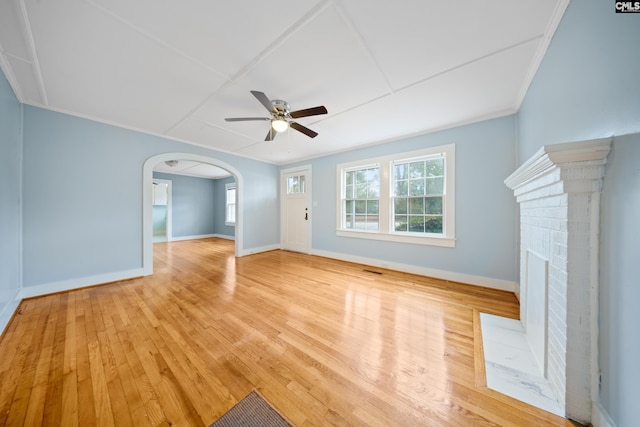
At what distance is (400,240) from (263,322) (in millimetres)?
2677

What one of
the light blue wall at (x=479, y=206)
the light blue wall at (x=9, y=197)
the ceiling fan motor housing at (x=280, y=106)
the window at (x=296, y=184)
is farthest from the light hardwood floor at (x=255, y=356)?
the window at (x=296, y=184)

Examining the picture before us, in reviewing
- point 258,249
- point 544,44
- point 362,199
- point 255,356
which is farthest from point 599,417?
point 258,249

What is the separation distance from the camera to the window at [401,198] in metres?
3.25

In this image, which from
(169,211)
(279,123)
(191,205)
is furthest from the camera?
(191,205)

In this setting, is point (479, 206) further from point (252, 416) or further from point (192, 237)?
point (192, 237)

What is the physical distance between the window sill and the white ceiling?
1852 millimetres

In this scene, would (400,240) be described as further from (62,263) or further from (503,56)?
(62,263)

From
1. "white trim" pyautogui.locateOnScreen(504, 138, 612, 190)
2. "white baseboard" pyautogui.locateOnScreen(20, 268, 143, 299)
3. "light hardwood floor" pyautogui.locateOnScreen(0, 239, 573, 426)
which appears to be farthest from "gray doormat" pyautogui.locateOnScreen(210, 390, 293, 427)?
"white baseboard" pyautogui.locateOnScreen(20, 268, 143, 299)

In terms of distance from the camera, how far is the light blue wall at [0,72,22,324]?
1979mm

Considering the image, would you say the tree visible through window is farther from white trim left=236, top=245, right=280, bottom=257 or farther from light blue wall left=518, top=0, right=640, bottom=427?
white trim left=236, top=245, right=280, bottom=257

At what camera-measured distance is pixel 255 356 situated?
157 cm

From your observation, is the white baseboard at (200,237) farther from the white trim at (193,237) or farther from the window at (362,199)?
the window at (362,199)

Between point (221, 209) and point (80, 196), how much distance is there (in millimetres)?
4847

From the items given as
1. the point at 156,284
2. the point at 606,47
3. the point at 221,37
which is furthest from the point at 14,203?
the point at 606,47
